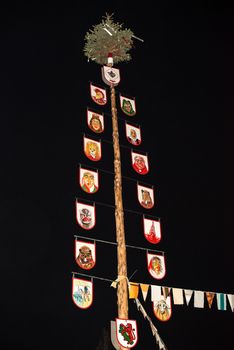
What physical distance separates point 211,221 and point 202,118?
1798 millimetres

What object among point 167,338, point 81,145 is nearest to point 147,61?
point 81,145

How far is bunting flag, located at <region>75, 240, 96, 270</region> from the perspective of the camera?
5438 millimetres

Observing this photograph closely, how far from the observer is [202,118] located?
794 cm

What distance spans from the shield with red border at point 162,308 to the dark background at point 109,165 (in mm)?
631

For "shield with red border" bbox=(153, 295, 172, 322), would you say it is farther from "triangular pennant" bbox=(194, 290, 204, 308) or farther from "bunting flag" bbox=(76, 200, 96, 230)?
"bunting flag" bbox=(76, 200, 96, 230)

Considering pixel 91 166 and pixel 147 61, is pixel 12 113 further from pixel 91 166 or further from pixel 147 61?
pixel 147 61

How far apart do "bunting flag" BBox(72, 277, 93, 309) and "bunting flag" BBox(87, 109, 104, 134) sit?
6.67 feet

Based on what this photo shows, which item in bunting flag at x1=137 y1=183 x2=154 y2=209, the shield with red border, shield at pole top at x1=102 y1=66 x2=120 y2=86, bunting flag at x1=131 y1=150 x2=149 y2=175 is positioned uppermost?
shield at pole top at x1=102 y1=66 x2=120 y2=86

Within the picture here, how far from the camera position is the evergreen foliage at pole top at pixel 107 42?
644cm

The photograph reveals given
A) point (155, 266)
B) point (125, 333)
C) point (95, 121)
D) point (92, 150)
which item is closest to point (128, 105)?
point (95, 121)

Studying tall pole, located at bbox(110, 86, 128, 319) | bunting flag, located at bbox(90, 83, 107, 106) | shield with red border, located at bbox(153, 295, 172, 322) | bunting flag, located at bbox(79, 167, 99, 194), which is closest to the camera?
tall pole, located at bbox(110, 86, 128, 319)

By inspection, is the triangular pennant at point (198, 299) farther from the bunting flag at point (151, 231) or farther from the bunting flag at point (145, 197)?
the bunting flag at point (145, 197)

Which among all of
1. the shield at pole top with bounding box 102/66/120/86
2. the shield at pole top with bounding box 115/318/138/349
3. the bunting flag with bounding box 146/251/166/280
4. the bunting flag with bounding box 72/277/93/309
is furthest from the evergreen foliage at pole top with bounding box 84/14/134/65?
the shield at pole top with bounding box 115/318/138/349

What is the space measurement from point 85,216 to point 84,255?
1.58 feet
